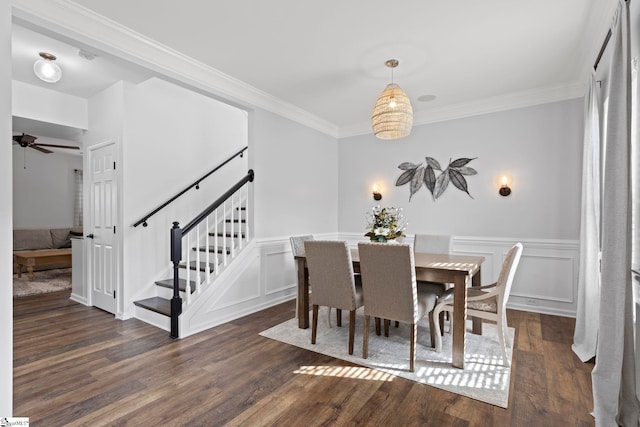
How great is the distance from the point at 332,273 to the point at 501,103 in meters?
3.32

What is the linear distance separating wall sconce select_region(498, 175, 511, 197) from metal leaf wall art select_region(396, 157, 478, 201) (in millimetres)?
356

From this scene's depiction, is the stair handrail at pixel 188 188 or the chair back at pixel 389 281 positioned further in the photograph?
the stair handrail at pixel 188 188

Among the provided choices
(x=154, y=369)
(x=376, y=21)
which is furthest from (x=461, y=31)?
(x=154, y=369)

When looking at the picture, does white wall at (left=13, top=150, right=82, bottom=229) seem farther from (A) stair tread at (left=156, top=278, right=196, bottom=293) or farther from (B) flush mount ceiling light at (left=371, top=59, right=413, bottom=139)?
(B) flush mount ceiling light at (left=371, top=59, right=413, bottom=139)

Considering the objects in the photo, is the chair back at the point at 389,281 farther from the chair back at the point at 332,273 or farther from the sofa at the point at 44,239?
the sofa at the point at 44,239

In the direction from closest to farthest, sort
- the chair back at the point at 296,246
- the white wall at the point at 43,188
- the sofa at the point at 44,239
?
the chair back at the point at 296,246 < the sofa at the point at 44,239 < the white wall at the point at 43,188

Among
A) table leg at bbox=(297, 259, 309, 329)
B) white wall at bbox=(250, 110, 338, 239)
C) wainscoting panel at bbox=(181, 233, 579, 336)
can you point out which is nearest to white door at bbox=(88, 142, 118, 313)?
wainscoting panel at bbox=(181, 233, 579, 336)

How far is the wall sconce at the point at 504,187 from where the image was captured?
4.25m

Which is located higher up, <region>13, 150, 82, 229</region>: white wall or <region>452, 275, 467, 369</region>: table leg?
<region>13, 150, 82, 229</region>: white wall

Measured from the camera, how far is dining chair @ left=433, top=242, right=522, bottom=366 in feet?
8.37

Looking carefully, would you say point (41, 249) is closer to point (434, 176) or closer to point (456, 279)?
point (434, 176)

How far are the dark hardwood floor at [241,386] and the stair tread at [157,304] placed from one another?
0.75ft

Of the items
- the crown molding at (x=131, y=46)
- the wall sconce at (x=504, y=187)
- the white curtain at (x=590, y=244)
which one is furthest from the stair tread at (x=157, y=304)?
the wall sconce at (x=504, y=187)

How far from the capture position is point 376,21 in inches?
102
